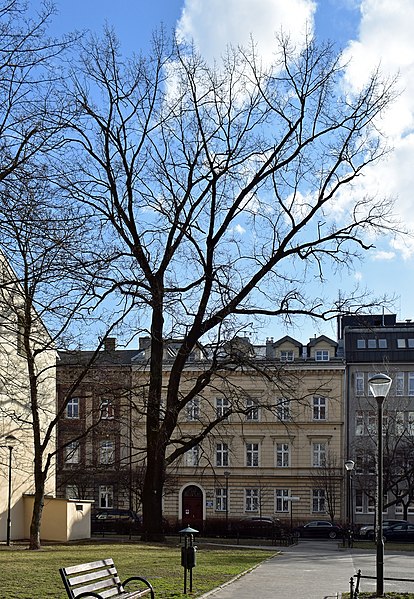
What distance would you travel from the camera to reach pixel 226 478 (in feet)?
217

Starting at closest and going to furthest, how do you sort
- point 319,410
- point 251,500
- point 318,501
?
point 318,501, point 251,500, point 319,410

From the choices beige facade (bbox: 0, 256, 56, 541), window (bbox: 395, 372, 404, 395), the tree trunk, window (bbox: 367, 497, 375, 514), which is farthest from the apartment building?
the tree trunk

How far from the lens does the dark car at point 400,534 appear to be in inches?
2074

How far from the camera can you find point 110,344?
27500mm

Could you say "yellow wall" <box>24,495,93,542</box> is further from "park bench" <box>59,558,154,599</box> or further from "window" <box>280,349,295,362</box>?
"window" <box>280,349,295,362</box>

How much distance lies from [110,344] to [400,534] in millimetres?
31166

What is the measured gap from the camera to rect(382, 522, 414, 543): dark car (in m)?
52.7

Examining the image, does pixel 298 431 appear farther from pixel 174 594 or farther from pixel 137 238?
pixel 174 594

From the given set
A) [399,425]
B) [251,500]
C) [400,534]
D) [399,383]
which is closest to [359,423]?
[399,425]

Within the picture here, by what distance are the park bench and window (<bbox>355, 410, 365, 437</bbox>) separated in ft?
185

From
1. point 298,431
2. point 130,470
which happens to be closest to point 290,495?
point 298,431

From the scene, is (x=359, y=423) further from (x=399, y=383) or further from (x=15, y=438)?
(x=15, y=438)

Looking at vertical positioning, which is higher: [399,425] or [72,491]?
[399,425]

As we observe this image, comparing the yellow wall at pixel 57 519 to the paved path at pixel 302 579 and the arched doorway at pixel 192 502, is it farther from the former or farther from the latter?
the arched doorway at pixel 192 502
